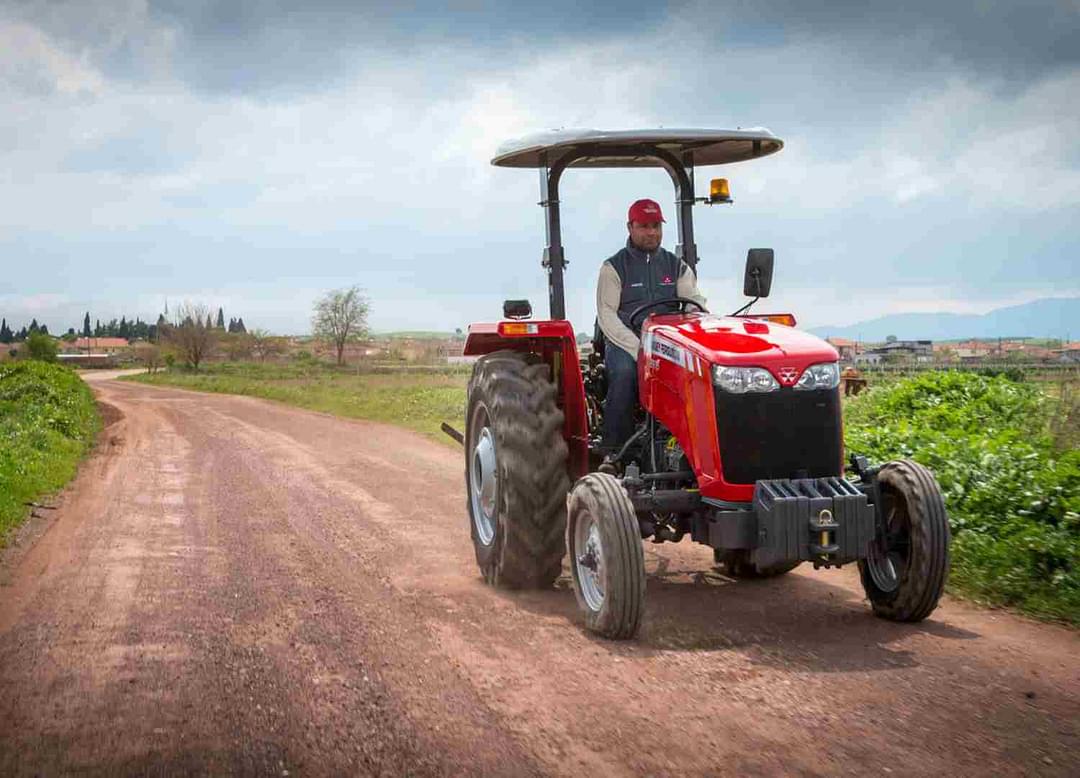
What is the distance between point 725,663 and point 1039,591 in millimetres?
2476

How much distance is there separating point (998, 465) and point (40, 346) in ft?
160

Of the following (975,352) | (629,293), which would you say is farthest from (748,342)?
(975,352)

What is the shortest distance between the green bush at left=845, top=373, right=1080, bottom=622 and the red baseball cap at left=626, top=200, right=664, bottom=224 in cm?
299

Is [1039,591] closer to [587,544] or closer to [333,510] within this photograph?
[587,544]

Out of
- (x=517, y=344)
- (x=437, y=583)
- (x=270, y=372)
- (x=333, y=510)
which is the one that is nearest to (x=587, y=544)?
(x=437, y=583)

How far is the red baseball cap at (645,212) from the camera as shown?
6.75m

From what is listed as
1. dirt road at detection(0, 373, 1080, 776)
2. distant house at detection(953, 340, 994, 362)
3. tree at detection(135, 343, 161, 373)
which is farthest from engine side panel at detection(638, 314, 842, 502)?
tree at detection(135, 343, 161, 373)

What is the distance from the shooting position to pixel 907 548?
5.76 m

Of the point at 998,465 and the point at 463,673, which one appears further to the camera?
the point at 998,465

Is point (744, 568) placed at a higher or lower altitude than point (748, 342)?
lower

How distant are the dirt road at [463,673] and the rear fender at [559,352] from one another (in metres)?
1.06

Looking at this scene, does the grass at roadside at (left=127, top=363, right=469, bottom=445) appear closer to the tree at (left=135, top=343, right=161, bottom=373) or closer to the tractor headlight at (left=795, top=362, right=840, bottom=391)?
the tractor headlight at (left=795, top=362, right=840, bottom=391)

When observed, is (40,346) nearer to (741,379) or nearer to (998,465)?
(998,465)

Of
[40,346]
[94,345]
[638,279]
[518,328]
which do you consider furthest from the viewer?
[94,345]
